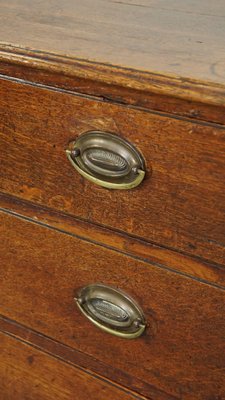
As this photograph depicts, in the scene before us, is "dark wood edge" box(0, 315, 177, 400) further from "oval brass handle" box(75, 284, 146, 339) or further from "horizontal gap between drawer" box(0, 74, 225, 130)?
"horizontal gap between drawer" box(0, 74, 225, 130)

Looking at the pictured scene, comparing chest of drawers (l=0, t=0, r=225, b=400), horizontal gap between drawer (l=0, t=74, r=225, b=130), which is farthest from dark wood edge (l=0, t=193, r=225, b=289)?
horizontal gap between drawer (l=0, t=74, r=225, b=130)

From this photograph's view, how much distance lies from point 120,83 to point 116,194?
0.16 metres

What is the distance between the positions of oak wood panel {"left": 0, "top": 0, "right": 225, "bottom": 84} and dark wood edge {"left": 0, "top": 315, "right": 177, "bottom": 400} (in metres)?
0.50

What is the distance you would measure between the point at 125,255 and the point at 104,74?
0.89ft

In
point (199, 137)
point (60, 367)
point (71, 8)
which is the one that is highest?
point (71, 8)

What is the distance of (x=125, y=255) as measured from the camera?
805mm

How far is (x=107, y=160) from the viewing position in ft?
2.39


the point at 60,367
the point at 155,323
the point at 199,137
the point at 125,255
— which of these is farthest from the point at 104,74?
the point at 60,367

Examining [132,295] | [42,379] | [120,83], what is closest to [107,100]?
[120,83]

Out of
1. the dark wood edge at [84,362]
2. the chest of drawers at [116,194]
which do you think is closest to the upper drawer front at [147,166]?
the chest of drawers at [116,194]

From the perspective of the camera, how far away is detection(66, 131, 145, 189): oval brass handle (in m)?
0.71

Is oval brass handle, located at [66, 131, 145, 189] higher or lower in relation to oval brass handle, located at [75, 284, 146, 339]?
higher

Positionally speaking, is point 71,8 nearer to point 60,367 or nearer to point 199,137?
point 199,137

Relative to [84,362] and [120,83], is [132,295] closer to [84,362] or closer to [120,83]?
[84,362]
